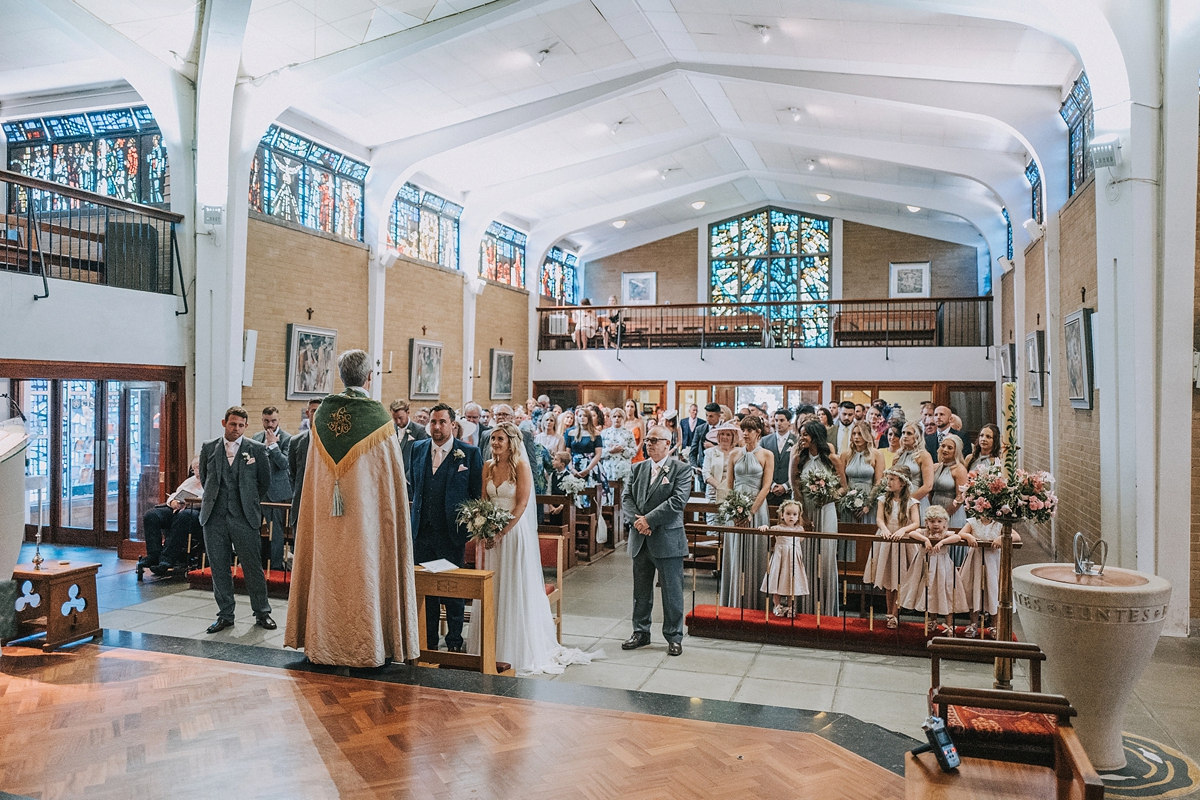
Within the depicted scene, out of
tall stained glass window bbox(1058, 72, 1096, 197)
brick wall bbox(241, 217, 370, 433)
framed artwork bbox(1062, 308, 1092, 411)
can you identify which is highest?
tall stained glass window bbox(1058, 72, 1096, 197)

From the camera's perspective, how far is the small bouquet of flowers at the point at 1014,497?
14.6ft

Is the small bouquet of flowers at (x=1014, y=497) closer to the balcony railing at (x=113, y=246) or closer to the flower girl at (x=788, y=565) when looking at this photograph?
the flower girl at (x=788, y=565)

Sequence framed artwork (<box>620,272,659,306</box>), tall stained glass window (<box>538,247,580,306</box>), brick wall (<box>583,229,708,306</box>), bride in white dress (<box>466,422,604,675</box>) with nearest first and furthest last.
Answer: bride in white dress (<box>466,422,604,675</box>) → tall stained glass window (<box>538,247,580,306</box>) → brick wall (<box>583,229,708,306</box>) → framed artwork (<box>620,272,659,306</box>)

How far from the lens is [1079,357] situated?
7227 millimetres

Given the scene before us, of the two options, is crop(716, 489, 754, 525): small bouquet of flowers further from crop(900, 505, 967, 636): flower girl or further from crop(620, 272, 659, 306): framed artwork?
crop(620, 272, 659, 306): framed artwork

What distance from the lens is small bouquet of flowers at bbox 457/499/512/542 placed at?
495cm

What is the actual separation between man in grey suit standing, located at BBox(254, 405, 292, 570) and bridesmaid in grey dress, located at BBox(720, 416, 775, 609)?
4.14 meters

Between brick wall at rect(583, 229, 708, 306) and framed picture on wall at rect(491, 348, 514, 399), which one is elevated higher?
brick wall at rect(583, 229, 708, 306)

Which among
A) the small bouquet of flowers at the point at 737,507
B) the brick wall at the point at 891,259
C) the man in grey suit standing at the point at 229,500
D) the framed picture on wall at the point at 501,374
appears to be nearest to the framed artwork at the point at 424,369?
the framed picture on wall at the point at 501,374

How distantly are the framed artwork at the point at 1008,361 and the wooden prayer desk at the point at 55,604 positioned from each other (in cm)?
1193

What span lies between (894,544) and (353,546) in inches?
156

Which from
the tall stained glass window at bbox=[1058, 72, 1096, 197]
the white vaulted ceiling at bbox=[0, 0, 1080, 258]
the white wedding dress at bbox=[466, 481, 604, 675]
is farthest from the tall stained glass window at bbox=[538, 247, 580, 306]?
the white wedding dress at bbox=[466, 481, 604, 675]

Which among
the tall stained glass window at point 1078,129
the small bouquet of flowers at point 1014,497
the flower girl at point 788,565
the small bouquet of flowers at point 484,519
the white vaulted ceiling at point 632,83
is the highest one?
the white vaulted ceiling at point 632,83

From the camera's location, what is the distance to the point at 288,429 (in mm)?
10828
